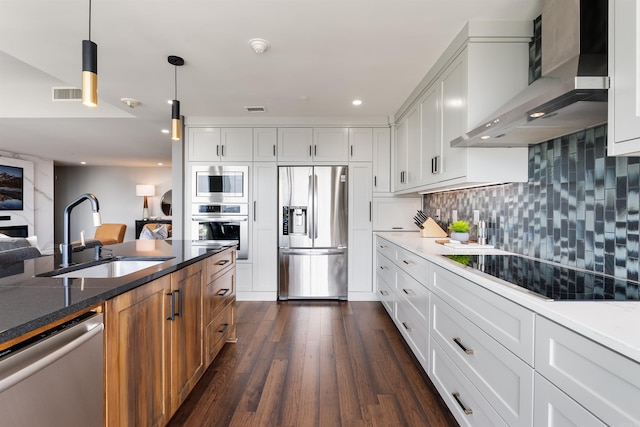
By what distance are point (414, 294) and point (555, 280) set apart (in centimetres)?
109

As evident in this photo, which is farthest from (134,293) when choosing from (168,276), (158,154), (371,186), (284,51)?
(158,154)

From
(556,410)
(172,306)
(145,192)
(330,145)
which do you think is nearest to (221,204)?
(330,145)

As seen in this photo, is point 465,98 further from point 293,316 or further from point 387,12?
point 293,316

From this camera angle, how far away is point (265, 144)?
12.9ft

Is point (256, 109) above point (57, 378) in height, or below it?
above

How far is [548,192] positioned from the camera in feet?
5.93

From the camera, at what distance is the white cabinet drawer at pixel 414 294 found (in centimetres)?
205

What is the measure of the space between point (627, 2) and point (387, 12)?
3.73 ft

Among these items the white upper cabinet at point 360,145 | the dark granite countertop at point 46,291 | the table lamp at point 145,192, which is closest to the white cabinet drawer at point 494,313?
the dark granite countertop at point 46,291

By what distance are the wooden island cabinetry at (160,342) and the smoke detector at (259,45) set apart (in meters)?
1.56

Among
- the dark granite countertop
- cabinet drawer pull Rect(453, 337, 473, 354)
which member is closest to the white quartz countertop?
cabinet drawer pull Rect(453, 337, 473, 354)

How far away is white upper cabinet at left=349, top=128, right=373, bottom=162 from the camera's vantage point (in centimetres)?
395

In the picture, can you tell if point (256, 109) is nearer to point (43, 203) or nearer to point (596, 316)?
point (596, 316)

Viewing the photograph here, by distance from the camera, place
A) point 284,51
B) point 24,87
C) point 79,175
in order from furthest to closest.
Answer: point 79,175 → point 24,87 → point 284,51
